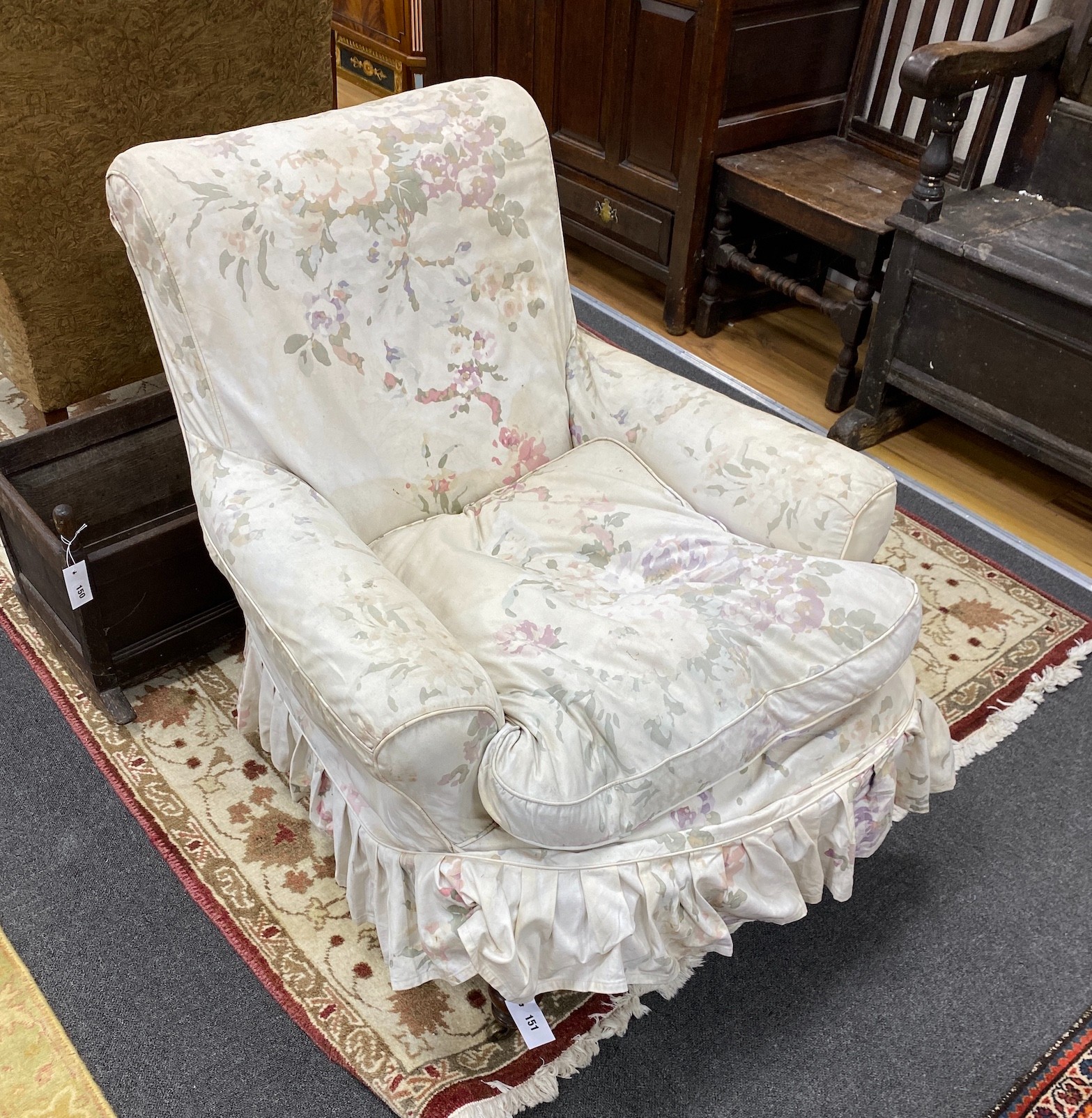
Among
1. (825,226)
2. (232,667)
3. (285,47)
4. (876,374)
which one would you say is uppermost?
(285,47)

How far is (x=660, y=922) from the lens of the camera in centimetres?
122

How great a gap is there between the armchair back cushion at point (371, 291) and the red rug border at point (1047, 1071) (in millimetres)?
1053

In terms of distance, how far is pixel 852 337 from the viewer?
2.49 meters

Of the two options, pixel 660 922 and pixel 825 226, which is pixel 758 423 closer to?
pixel 660 922

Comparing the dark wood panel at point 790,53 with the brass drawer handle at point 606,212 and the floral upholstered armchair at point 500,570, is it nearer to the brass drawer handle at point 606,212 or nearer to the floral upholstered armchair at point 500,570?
the brass drawer handle at point 606,212

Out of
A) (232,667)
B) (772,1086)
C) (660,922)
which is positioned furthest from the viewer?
(232,667)

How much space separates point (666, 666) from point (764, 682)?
12 cm

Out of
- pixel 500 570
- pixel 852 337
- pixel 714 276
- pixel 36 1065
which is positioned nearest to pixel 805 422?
pixel 852 337

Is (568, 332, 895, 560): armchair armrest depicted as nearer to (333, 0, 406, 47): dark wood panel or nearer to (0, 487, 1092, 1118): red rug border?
(0, 487, 1092, 1118): red rug border

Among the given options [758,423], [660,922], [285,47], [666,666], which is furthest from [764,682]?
[285,47]

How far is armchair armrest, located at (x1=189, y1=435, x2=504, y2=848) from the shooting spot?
3.57 feet

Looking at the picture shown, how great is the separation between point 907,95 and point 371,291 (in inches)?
67.4

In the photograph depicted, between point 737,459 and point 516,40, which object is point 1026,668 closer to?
point 737,459

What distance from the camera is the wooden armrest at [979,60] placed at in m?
2.02
